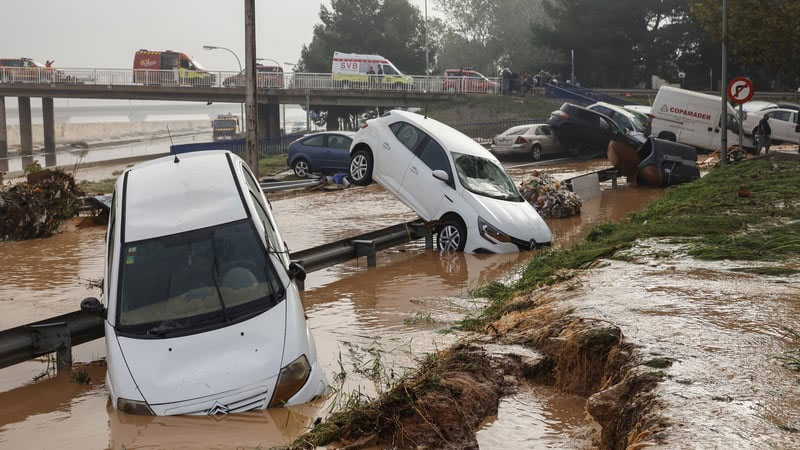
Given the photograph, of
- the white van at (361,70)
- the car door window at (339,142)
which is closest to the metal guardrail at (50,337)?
the car door window at (339,142)

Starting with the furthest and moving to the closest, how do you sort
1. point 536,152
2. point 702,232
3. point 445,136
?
point 536,152
point 445,136
point 702,232

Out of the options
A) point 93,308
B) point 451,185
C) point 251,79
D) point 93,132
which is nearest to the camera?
point 93,308

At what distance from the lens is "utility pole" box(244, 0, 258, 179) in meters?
21.7

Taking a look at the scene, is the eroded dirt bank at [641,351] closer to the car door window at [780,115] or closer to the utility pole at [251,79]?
the utility pole at [251,79]

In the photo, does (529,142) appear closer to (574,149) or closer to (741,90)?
(574,149)

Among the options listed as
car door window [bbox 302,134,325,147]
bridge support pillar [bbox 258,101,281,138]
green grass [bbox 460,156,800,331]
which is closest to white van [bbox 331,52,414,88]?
bridge support pillar [bbox 258,101,281,138]

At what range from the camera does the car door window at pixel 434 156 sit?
52.4 ft

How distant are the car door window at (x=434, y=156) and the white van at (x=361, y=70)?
4351 centimetres

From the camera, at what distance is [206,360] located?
769 cm

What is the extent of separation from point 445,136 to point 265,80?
4728 cm

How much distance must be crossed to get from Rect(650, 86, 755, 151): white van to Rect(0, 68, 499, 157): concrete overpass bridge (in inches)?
1019

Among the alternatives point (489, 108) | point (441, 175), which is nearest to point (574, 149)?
point (441, 175)

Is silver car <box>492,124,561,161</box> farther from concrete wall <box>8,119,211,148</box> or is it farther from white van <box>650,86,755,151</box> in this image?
concrete wall <box>8,119,211,148</box>

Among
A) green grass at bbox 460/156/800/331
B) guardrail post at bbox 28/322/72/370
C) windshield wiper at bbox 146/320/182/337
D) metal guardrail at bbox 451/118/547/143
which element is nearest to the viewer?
windshield wiper at bbox 146/320/182/337
